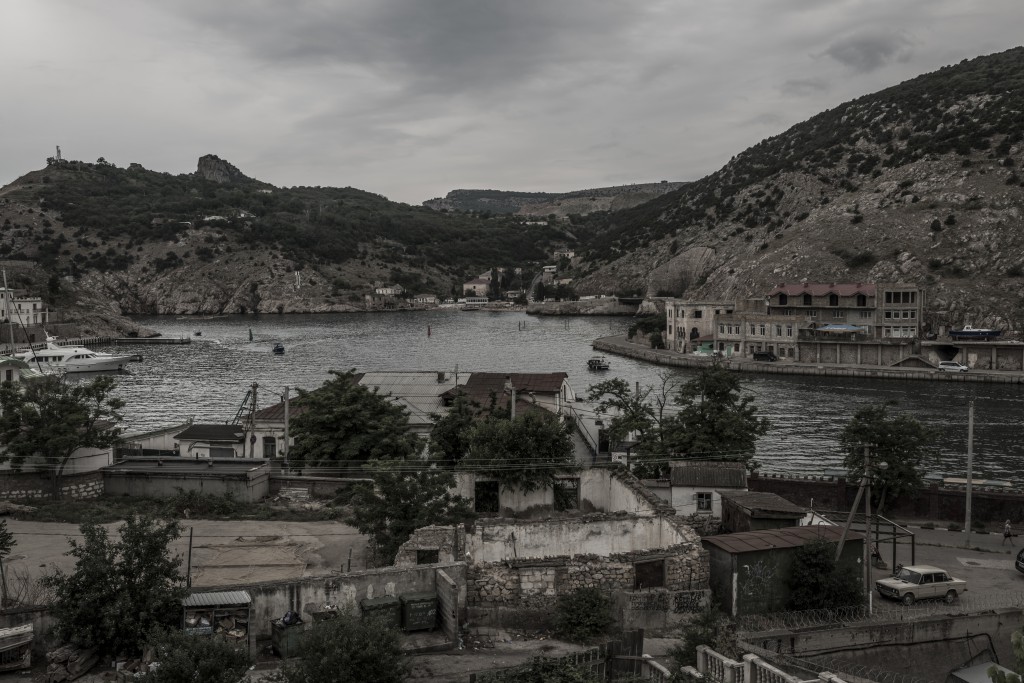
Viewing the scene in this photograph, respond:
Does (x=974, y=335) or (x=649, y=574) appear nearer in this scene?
(x=649, y=574)

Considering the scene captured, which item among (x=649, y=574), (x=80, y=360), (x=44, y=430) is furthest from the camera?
(x=80, y=360)

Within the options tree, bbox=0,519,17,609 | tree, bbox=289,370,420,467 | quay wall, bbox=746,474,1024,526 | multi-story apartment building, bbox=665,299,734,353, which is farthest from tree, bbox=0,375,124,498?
multi-story apartment building, bbox=665,299,734,353

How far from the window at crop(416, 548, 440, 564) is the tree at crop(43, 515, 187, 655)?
14.2ft

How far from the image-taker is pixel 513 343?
109125mm

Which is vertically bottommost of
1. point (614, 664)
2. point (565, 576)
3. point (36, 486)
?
point (614, 664)

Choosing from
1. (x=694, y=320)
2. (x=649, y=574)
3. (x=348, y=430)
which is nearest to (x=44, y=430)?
(x=348, y=430)

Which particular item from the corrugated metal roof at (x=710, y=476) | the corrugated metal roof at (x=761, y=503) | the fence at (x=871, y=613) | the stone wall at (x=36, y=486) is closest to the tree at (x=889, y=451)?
the corrugated metal roof at (x=710, y=476)

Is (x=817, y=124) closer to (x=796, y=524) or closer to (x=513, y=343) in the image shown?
(x=513, y=343)

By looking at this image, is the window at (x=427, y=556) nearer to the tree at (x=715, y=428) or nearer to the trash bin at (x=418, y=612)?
the trash bin at (x=418, y=612)

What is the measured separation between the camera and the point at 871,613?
16.9 metres

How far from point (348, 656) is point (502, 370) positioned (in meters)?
65.6

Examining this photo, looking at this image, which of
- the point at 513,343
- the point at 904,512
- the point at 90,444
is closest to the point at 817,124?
the point at 513,343

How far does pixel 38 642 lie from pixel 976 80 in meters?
158

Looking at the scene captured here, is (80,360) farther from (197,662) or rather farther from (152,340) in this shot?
(197,662)
